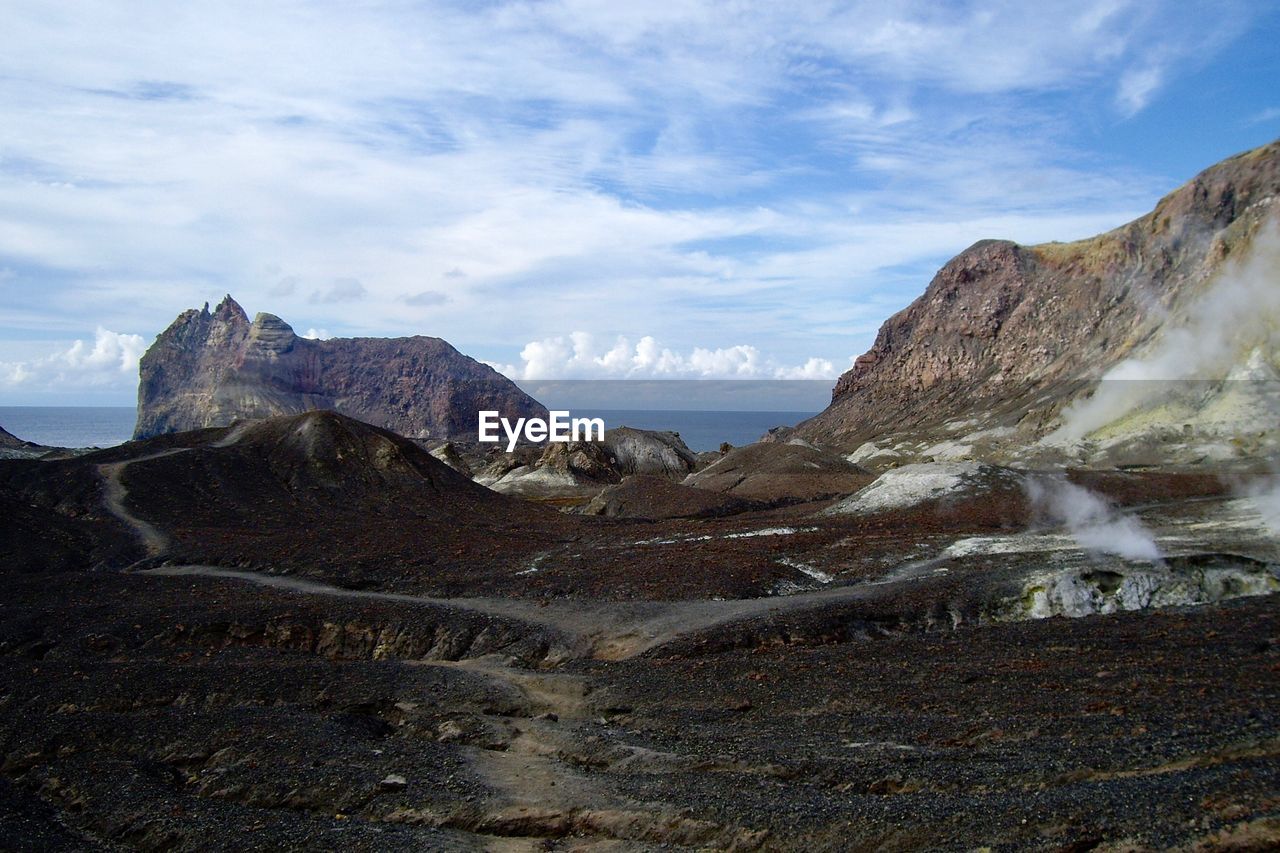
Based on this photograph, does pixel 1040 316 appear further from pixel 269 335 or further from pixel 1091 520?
pixel 269 335

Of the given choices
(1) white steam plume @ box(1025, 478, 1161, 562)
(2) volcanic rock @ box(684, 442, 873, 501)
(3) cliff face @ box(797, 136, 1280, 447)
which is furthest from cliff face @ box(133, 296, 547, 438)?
(1) white steam plume @ box(1025, 478, 1161, 562)

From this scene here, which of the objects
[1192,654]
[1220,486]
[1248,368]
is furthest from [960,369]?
[1192,654]

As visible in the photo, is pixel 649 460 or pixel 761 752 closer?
pixel 761 752

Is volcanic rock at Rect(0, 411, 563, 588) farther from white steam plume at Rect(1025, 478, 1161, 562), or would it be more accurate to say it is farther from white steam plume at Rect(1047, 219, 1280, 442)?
white steam plume at Rect(1047, 219, 1280, 442)

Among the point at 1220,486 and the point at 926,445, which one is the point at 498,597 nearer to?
the point at 1220,486

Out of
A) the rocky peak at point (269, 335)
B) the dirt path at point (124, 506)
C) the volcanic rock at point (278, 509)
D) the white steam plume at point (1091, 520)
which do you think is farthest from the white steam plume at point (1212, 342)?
the rocky peak at point (269, 335)

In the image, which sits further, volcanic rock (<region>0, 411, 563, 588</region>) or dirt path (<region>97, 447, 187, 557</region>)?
dirt path (<region>97, 447, 187, 557</region>)

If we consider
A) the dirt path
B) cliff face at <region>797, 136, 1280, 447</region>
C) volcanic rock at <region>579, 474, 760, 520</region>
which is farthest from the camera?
cliff face at <region>797, 136, 1280, 447</region>
